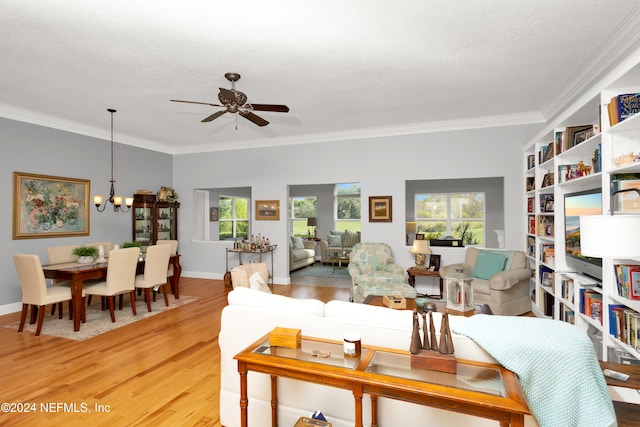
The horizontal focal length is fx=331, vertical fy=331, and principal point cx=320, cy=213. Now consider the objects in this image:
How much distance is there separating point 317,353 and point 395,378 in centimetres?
41

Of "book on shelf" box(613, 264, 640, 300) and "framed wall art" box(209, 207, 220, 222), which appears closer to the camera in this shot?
"book on shelf" box(613, 264, 640, 300)

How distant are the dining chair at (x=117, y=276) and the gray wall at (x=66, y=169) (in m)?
1.41

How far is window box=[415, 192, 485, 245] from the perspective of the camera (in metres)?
7.92

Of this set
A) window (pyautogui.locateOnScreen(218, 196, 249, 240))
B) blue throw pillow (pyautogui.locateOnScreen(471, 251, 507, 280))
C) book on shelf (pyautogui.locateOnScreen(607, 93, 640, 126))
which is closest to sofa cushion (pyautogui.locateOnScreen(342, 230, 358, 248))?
window (pyautogui.locateOnScreen(218, 196, 249, 240))

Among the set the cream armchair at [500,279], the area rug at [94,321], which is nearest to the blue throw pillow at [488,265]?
the cream armchair at [500,279]

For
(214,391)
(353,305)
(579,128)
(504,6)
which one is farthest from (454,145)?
(214,391)

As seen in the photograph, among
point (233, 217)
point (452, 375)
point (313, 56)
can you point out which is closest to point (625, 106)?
point (452, 375)

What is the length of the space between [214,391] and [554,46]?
4018 mm

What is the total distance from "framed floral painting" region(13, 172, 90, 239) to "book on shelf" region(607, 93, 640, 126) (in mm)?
6578

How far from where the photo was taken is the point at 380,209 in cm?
569

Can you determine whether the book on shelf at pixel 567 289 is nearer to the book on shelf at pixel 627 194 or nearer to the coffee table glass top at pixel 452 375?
the book on shelf at pixel 627 194

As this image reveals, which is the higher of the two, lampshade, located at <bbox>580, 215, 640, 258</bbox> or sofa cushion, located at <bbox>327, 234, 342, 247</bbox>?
lampshade, located at <bbox>580, 215, 640, 258</bbox>

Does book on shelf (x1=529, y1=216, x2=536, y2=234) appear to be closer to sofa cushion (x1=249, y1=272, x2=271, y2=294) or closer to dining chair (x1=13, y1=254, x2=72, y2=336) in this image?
sofa cushion (x1=249, y1=272, x2=271, y2=294)

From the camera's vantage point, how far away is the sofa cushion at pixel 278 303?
1996 millimetres
